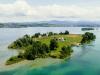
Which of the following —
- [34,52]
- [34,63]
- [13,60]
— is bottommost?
[34,63]

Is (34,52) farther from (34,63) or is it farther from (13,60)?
(13,60)

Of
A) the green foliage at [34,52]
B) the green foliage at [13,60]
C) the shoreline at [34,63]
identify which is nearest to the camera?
the shoreline at [34,63]

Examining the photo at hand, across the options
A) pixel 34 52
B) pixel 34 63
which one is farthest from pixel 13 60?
pixel 34 52

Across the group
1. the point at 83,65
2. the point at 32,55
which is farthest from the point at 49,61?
the point at 83,65

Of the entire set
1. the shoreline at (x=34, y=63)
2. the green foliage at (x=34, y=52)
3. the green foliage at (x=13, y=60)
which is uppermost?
the green foliage at (x=34, y=52)

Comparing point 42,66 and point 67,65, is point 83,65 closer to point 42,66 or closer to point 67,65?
point 67,65

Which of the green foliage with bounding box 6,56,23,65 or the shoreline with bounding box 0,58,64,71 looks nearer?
the shoreline with bounding box 0,58,64,71

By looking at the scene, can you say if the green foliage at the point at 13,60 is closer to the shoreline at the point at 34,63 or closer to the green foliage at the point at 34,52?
the shoreline at the point at 34,63

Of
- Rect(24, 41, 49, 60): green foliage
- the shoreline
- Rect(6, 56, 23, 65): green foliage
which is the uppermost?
Rect(24, 41, 49, 60): green foliage

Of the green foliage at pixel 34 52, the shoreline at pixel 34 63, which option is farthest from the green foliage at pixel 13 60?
the green foliage at pixel 34 52

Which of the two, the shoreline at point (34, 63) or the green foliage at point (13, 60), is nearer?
the shoreline at point (34, 63)

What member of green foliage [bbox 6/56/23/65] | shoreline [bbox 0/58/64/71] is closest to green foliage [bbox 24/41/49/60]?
shoreline [bbox 0/58/64/71]

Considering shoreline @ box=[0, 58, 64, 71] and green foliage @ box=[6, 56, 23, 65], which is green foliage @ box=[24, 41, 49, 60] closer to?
shoreline @ box=[0, 58, 64, 71]
